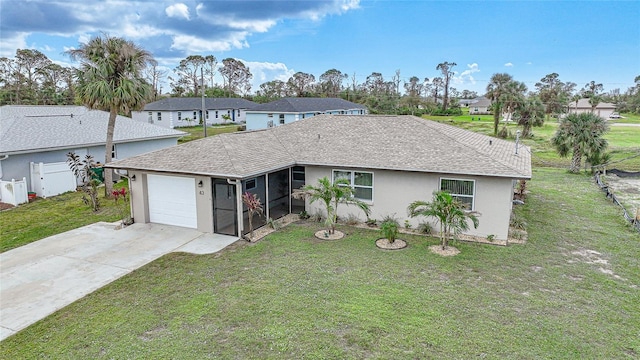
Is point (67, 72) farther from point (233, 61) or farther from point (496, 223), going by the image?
point (496, 223)

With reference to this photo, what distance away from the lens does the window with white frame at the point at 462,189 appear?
41.4ft

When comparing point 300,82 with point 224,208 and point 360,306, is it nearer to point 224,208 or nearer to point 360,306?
point 224,208

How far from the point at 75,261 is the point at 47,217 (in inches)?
237

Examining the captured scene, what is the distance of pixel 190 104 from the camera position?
175 feet

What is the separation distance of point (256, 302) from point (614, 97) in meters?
126

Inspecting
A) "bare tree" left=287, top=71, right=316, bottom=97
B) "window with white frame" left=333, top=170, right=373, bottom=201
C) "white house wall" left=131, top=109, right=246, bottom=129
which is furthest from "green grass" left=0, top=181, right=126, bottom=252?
"bare tree" left=287, top=71, right=316, bottom=97

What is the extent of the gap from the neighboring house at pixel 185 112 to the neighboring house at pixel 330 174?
36.6 m

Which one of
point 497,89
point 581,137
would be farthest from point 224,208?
point 497,89

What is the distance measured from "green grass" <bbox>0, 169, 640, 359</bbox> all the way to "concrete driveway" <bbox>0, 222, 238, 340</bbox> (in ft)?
1.78

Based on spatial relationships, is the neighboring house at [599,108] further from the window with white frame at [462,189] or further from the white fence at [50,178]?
the white fence at [50,178]

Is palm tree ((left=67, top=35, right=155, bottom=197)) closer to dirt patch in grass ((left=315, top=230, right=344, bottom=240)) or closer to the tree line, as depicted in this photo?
dirt patch in grass ((left=315, top=230, right=344, bottom=240))

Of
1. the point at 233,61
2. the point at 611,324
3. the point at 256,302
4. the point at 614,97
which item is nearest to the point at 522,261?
the point at 611,324

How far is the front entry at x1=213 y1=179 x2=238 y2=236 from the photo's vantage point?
13.3 metres

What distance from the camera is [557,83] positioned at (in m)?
95.4
